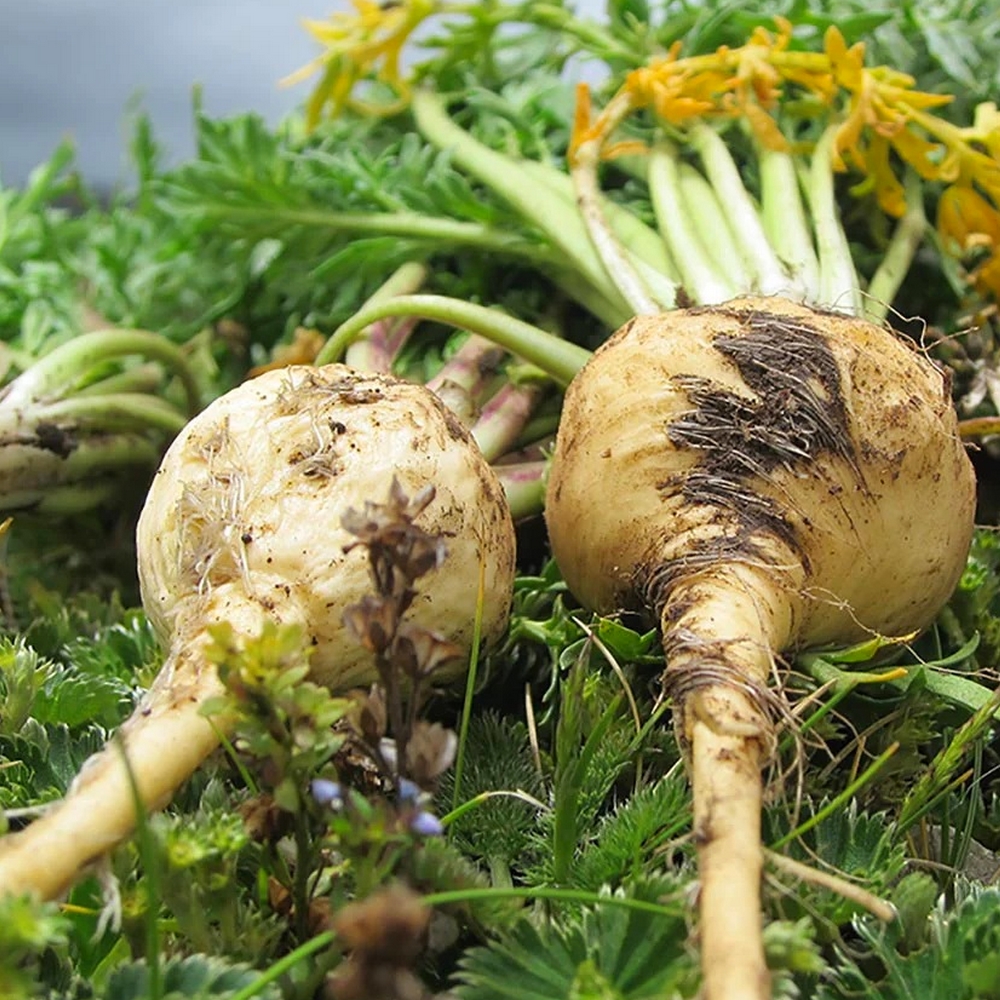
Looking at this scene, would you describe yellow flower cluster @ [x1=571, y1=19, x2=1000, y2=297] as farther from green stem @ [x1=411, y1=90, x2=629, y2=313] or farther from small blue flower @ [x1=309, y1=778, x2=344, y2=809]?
small blue flower @ [x1=309, y1=778, x2=344, y2=809]

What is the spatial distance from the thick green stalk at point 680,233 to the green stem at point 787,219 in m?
0.10

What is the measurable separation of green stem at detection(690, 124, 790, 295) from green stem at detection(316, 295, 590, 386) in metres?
0.28

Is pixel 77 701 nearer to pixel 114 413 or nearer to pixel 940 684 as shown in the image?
pixel 114 413

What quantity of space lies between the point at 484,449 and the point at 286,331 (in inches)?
29.0

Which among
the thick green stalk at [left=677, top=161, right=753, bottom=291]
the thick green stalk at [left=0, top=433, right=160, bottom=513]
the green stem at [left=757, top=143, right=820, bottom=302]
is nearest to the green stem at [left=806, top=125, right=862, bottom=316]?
the green stem at [left=757, top=143, right=820, bottom=302]

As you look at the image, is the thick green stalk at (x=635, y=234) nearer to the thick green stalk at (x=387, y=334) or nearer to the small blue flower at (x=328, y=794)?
the thick green stalk at (x=387, y=334)

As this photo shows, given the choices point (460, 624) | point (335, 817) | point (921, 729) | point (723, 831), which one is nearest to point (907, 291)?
point (921, 729)

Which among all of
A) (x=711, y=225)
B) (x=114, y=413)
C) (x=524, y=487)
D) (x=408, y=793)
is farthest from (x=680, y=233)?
(x=408, y=793)

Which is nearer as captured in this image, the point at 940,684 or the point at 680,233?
the point at 940,684

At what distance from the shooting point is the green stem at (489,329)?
152cm

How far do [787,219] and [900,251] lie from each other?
239mm

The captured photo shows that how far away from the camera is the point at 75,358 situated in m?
1.84

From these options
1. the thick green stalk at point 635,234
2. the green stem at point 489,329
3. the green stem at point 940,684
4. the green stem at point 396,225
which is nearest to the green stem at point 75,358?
the green stem at point 396,225

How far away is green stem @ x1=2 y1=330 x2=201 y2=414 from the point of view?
1.79 metres
